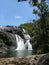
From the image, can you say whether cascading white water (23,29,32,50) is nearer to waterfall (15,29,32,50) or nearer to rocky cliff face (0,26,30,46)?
waterfall (15,29,32,50)

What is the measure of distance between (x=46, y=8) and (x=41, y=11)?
0.76 m

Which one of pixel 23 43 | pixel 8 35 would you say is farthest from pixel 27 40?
pixel 8 35

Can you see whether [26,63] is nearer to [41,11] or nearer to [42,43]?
[42,43]

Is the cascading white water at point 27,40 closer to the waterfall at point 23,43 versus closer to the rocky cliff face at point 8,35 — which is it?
the waterfall at point 23,43

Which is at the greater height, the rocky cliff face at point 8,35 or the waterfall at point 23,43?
the rocky cliff face at point 8,35

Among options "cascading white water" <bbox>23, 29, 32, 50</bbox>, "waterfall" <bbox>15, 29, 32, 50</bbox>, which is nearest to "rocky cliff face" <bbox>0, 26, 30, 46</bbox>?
"waterfall" <bbox>15, 29, 32, 50</bbox>

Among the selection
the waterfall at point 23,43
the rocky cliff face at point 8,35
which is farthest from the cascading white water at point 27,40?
the rocky cliff face at point 8,35

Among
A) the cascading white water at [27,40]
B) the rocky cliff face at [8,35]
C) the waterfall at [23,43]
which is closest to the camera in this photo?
the rocky cliff face at [8,35]

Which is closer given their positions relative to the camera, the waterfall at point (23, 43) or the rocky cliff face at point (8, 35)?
the rocky cliff face at point (8, 35)

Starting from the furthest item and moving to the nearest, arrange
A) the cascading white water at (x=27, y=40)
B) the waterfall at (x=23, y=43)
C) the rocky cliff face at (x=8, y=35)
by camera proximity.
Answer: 1. the waterfall at (x=23, y=43)
2. the cascading white water at (x=27, y=40)
3. the rocky cliff face at (x=8, y=35)

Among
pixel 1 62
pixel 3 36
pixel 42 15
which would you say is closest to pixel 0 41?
pixel 3 36

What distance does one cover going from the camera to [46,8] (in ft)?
76.3

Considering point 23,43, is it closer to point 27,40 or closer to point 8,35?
point 27,40

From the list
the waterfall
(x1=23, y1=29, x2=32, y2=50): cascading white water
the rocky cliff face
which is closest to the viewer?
the rocky cliff face
